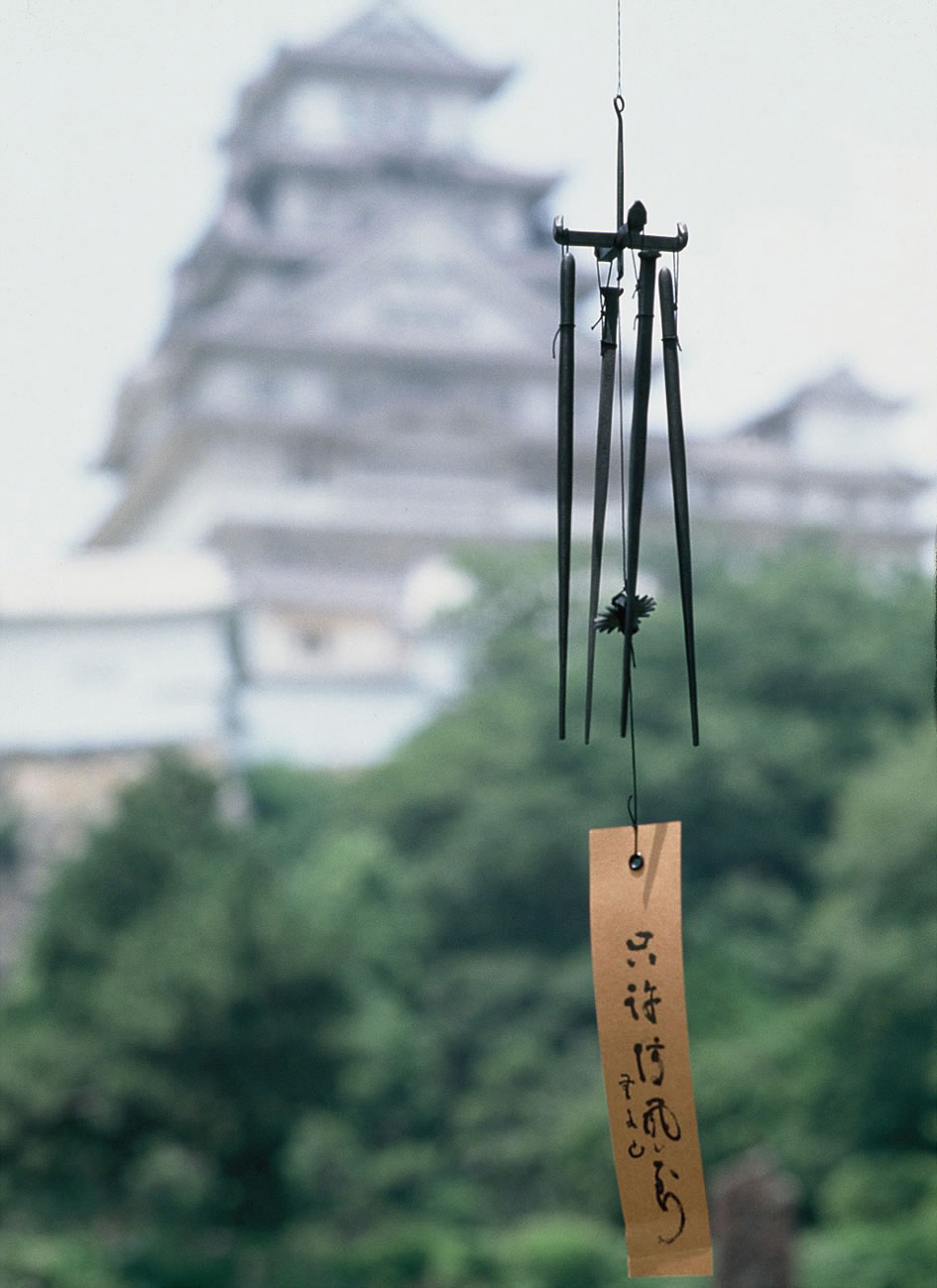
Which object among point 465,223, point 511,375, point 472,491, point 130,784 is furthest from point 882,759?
point 465,223

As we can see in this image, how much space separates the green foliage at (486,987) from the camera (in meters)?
14.2

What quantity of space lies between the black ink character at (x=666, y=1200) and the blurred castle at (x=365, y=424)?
19351 millimetres

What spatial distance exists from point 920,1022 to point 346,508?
1384cm

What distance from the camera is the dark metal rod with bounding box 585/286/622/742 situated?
6.15 feet

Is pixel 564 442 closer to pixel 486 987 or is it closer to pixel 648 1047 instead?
pixel 648 1047

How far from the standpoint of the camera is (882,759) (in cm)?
1902

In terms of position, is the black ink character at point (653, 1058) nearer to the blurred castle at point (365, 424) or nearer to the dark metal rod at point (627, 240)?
the dark metal rod at point (627, 240)

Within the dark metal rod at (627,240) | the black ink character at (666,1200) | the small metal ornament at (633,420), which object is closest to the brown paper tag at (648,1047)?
the black ink character at (666,1200)

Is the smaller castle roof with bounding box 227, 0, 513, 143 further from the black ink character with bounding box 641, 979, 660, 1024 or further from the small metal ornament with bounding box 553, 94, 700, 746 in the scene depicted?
the black ink character with bounding box 641, 979, 660, 1024

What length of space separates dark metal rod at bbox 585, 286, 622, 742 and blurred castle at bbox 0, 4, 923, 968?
1937cm

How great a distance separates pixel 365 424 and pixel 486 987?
11513 millimetres

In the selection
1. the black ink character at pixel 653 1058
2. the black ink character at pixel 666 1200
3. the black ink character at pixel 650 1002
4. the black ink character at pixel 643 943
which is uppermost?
the black ink character at pixel 643 943

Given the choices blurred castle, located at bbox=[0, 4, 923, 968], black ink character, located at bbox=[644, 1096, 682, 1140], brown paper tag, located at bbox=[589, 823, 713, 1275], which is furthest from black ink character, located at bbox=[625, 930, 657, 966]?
blurred castle, located at bbox=[0, 4, 923, 968]

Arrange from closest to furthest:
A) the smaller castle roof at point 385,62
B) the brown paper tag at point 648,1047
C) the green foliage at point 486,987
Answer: the brown paper tag at point 648,1047 → the green foliage at point 486,987 → the smaller castle roof at point 385,62
